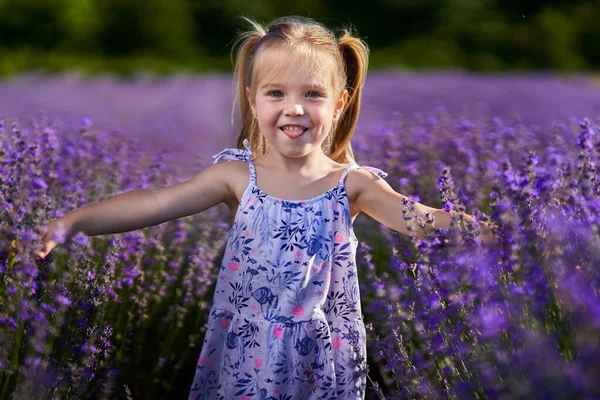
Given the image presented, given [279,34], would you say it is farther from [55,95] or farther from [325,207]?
[55,95]

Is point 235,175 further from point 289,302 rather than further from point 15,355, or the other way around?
point 15,355

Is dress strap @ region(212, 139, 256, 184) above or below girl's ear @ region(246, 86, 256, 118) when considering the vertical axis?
below

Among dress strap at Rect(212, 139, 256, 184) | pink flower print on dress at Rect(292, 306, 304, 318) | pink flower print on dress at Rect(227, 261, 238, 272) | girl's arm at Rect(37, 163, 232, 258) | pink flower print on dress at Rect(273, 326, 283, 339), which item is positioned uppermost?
dress strap at Rect(212, 139, 256, 184)

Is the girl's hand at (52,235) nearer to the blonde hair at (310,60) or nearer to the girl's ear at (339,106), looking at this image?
the blonde hair at (310,60)

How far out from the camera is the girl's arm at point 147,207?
2107 mm

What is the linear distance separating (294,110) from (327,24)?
50.4ft

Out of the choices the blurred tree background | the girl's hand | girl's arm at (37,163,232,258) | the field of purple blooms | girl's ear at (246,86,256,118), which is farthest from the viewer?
the blurred tree background

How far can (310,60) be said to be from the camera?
2.20 m

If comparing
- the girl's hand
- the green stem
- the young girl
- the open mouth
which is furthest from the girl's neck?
the green stem

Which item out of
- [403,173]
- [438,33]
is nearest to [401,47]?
[438,33]

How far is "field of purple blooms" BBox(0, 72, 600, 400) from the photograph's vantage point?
161 centimetres

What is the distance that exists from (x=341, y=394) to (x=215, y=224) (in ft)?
2.81

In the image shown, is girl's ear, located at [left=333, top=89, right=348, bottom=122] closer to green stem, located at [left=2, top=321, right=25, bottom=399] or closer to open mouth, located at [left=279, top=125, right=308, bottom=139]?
open mouth, located at [left=279, top=125, right=308, bottom=139]

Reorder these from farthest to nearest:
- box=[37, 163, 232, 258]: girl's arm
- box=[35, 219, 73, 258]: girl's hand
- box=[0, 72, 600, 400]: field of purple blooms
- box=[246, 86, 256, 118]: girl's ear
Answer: box=[246, 86, 256, 118]: girl's ear
box=[37, 163, 232, 258]: girl's arm
box=[35, 219, 73, 258]: girl's hand
box=[0, 72, 600, 400]: field of purple blooms
